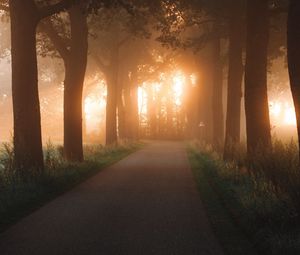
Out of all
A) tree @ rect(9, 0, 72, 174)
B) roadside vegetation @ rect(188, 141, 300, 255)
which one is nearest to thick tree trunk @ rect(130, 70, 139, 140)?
tree @ rect(9, 0, 72, 174)

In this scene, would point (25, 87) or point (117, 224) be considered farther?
point (25, 87)

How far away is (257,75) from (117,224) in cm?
882

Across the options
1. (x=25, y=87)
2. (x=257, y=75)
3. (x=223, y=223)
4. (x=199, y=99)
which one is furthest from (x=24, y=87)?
(x=199, y=99)

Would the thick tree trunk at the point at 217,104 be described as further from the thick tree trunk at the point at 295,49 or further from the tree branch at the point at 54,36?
the thick tree trunk at the point at 295,49

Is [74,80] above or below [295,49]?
above

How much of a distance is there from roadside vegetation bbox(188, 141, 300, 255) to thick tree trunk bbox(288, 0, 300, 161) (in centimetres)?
153

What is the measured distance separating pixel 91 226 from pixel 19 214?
168cm

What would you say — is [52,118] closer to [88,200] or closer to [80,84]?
[80,84]

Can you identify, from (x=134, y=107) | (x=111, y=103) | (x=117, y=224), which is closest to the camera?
(x=117, y=224)

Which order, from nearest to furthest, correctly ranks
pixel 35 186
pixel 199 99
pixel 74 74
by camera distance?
1. pixel 35 186
2. pixel 74 74
3. pixel 199 99

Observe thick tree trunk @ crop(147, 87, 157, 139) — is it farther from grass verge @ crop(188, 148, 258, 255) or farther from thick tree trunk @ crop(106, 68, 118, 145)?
grass verge @ crop(188, 148, 258, 255)

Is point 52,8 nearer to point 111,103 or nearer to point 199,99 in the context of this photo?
point 111,103

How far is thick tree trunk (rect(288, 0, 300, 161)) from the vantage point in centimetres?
867

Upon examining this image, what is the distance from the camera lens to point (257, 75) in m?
15.7
